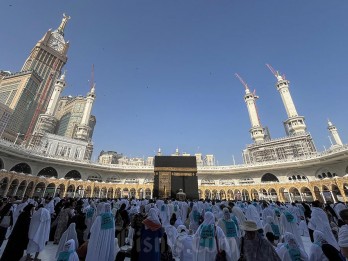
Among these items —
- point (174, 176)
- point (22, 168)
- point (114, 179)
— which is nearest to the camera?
point (174, 176)

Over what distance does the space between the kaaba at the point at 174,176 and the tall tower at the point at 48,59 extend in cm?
6472

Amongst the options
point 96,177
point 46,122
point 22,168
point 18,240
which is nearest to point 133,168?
point 96,177

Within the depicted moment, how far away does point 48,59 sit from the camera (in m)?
76.5

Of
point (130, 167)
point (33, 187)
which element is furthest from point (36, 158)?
point (130, 167)

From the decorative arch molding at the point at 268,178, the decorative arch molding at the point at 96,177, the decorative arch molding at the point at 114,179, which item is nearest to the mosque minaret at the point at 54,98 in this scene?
the decorative arch molding at the point at 96,177

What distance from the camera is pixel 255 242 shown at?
9.13 feet

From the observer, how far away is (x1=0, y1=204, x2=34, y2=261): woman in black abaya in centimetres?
450

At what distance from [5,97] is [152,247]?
7777cm

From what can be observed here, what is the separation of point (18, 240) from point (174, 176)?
69.9 ft

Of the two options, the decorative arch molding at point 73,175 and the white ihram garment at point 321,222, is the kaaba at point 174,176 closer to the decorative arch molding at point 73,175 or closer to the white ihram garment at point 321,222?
the white ihram garment at point 321,222

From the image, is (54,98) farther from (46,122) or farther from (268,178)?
(268,178)

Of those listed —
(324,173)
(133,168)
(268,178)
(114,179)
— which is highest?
(133,168)

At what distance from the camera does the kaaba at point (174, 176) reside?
2486 centimetres

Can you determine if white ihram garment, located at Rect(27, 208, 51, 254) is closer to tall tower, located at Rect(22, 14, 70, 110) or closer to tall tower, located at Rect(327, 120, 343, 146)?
tall tower, located at Rect(327, 120, 343, 146)
